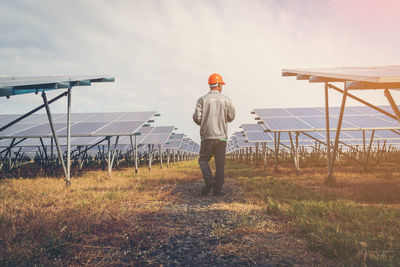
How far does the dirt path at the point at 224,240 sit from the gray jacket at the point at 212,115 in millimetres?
1741

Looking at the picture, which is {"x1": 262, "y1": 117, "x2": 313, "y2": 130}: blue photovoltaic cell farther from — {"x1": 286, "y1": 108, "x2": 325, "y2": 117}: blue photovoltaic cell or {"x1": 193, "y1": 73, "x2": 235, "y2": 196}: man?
{"x1": 193, "y1": 73, "x2": 235, "y2": 196}: man

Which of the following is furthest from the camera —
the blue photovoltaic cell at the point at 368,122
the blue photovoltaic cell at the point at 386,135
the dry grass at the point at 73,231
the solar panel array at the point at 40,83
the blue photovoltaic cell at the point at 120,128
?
the blue photovoltaic cell at the point at 386,135

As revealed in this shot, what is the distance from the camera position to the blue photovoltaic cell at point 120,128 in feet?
29.7

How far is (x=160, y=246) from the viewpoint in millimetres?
2330

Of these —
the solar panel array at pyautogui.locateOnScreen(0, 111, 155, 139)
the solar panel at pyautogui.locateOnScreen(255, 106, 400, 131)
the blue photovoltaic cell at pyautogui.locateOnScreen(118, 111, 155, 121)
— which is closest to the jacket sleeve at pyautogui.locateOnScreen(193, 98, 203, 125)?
the solar panel at pyautogui.locateOnScreen(255, 106, 400, 131)

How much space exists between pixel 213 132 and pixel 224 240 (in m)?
2.84

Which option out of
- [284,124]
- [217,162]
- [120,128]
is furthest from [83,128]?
[284,124]

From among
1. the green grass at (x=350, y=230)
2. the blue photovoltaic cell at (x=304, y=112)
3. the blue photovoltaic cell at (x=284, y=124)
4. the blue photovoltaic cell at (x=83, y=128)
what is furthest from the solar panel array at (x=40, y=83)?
the blue photovoltaic cell at (x=304, y=112)

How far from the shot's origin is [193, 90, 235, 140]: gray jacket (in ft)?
16.7

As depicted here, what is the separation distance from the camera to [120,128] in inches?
383

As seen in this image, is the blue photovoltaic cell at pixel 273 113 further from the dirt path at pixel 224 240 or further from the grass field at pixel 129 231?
the dirt path at pixel 224 240

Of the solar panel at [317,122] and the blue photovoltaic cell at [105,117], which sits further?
the blue photovoltaic cell at [105,117]

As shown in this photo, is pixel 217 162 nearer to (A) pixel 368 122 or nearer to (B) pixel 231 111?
(B) pixel 231 111

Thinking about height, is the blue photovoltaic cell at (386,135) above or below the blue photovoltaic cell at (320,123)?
below
